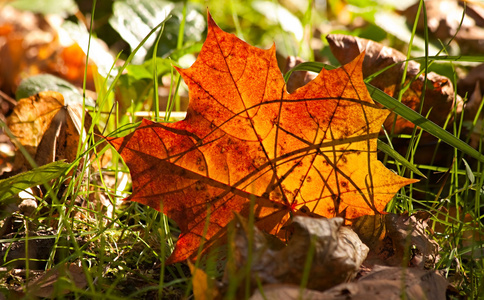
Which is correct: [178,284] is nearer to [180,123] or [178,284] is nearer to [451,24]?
[180,123]

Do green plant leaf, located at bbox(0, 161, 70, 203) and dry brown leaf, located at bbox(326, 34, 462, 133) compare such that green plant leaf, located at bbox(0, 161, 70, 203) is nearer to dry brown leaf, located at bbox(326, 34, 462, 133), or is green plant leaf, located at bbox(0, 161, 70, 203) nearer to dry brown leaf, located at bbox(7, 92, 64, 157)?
dry brown leaf, located at bbox(7, 92, 64, 157)

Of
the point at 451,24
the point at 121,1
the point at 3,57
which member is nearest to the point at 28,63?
the point at 3,57

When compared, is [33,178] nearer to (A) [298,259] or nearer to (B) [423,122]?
(A) [298,259]

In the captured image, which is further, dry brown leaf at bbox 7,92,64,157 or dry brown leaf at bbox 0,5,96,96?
dry brown leaf at bbox 0,5,96,96

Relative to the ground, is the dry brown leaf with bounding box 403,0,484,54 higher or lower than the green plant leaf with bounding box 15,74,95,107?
lower

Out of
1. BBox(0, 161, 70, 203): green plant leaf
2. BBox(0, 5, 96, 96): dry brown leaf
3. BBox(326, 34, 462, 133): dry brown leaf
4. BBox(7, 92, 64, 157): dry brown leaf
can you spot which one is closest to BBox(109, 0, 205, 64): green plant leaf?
BBox(0, 5, 96, 96): dry brown leaf
